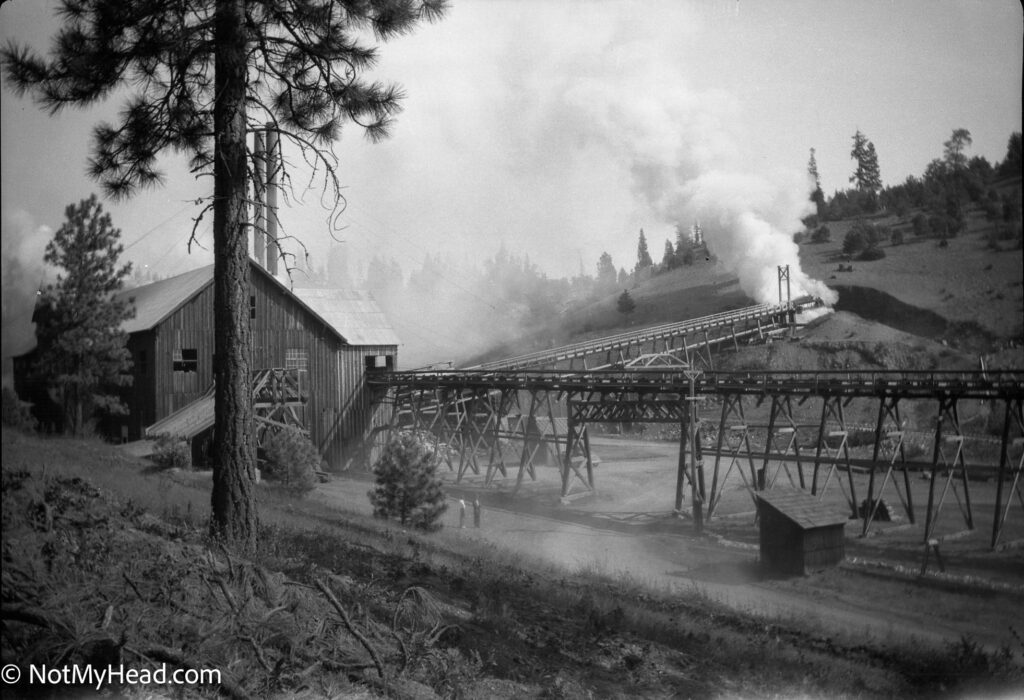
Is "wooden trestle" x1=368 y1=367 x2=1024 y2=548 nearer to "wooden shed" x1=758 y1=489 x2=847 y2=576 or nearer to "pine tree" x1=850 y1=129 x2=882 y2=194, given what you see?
"wooden shed" x1=758 y1=489 x2=847 y2=576

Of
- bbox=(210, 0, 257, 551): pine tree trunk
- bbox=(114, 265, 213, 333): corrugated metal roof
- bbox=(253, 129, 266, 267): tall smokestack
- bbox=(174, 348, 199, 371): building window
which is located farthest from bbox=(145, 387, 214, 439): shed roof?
bbox=(210, 0, 257, 551): pine tree trunk

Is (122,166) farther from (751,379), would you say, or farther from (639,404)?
(751,379)

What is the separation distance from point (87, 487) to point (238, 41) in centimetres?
633

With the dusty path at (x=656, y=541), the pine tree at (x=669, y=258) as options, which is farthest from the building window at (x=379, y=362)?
the pine tree at (x=669, y=258)

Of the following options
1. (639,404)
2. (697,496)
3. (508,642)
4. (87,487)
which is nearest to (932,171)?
(639,404)

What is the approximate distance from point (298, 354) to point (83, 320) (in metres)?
3.63

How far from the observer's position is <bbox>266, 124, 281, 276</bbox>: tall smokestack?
28.1 feet

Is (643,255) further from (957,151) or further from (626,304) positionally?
(957,151)

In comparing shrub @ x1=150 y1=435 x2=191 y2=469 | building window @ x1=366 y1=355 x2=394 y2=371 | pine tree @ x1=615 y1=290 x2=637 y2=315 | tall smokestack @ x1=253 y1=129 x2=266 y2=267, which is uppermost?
tall smokestack @ x1=253 y1=129 x2=266 y2=267

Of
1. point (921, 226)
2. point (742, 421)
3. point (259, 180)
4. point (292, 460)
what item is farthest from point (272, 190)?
point (921, 226)

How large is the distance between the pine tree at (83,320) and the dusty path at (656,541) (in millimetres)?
4506

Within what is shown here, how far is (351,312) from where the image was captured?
457 inches

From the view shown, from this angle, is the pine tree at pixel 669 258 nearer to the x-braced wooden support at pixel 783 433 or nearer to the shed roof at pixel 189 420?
the x-braced wooden support at pixel 783 433

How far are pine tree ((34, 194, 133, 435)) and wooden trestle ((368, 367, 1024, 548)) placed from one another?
15.8 feet
